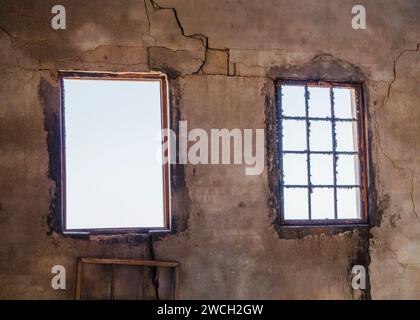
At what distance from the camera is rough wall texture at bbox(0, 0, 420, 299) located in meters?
4.09

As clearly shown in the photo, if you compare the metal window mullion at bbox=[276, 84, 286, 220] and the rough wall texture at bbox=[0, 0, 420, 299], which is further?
the metal window mullion at bbox=[276, 84, 286, 220]

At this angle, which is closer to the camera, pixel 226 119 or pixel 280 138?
pixel 226 119

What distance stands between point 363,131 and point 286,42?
1.09 metres

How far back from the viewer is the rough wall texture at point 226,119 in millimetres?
4094

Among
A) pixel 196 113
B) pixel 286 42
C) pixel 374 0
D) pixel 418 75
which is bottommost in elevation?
pixel 196 113

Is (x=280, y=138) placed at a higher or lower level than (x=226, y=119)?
lower

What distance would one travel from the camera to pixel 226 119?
4.39m

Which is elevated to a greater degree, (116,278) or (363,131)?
(363,131)

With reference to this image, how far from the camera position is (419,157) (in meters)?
4.65

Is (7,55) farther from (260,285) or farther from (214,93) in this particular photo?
(260,285)

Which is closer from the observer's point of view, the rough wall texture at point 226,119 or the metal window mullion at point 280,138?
the rough wall texture at point 226,119
